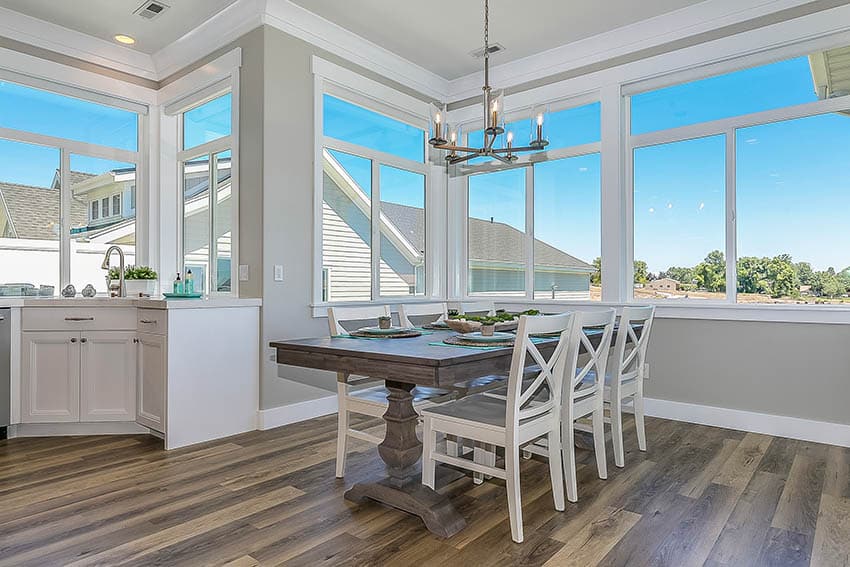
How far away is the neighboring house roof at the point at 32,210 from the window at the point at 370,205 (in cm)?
216

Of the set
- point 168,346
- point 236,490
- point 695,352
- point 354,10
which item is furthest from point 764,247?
point 168,346

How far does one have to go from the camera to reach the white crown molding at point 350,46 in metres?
3.86

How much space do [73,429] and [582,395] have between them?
10.8ft

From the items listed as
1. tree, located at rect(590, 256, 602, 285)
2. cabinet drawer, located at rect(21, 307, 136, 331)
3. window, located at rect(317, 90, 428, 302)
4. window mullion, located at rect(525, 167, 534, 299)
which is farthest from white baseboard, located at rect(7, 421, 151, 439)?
tree, located at rect(590, 256, 602, 285)

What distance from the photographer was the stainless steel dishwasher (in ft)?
11.4

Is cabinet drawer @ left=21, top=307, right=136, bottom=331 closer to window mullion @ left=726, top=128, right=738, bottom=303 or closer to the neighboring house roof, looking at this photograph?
the neighboring house roof

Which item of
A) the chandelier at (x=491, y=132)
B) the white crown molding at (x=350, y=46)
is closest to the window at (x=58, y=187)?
the white crown molding at (x=350, y=46)

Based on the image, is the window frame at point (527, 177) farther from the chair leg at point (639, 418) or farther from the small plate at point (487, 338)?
the small plate at point (487, 338)

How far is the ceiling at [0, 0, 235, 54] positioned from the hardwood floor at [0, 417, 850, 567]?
3000 millimetres

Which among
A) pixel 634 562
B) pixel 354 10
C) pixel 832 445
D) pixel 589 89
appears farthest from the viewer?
pixel 589 89

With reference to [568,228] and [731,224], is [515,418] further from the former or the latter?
[568,228]

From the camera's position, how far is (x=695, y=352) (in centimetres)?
396

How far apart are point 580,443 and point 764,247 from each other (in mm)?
1917

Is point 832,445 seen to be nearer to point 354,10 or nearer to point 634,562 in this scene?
point 634,562
